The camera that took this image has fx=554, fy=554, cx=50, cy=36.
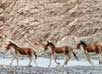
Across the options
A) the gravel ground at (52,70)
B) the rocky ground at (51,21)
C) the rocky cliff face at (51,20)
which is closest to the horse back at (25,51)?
the gravel ground at (52,70)

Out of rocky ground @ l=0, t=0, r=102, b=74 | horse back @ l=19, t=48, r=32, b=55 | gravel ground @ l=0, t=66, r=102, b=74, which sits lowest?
rocky ground @ l=0, t=0, r=102, b=74

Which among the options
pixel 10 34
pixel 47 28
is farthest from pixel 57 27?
pixel 10 34

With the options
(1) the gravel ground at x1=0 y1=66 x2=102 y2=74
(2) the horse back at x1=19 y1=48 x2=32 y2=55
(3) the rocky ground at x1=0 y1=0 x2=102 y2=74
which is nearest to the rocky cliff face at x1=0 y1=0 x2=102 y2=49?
(3) the rocky ground at x1=0 y1=0 x2=102 y2=74

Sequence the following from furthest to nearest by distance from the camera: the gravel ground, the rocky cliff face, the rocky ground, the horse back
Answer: the rocky cliff face → the rocky ground → the horse back → the gravel ground

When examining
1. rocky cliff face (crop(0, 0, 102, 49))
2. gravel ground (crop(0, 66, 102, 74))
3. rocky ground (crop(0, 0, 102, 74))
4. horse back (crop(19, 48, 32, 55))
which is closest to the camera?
gravel ground (crop(0, 66, 102, 74))

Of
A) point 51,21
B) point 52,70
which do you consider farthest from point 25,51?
point 51,21

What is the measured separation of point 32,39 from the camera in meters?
23.5

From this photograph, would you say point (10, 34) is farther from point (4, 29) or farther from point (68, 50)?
point (68, 50)

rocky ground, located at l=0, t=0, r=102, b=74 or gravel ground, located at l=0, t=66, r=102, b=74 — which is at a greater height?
gravel ground, located at l=0, t=66, r=102, b=74

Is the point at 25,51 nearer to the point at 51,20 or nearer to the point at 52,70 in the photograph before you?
the point at 52,70

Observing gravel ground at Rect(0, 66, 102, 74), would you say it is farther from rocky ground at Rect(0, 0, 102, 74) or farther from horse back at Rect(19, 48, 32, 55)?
rocky ground at Rect(0, 0, 102, 74)

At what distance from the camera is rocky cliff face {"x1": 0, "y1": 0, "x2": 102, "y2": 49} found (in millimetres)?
23453

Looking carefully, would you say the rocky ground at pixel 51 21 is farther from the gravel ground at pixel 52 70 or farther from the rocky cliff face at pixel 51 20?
the gravel ground at pixel 52 70

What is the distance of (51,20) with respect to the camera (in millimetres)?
24406
